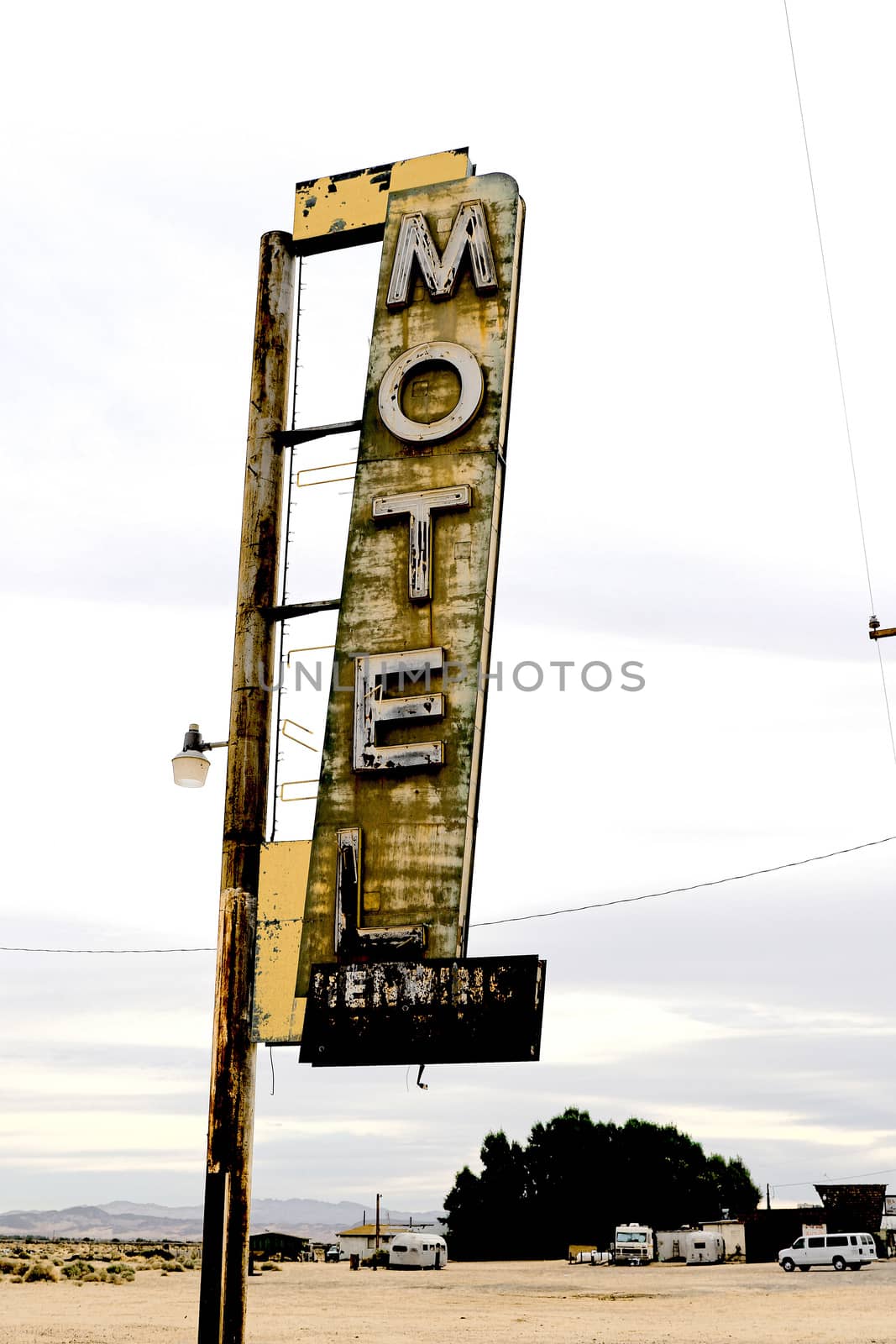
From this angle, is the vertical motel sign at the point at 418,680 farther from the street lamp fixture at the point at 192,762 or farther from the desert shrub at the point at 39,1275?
the desert shrub at the point at 39,1275

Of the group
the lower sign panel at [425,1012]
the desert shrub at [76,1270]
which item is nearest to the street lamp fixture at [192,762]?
the lower sign panel at [425,1012]

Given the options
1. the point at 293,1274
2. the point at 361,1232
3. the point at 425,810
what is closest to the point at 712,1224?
the point at 361,1232

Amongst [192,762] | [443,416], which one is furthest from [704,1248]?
[443,416]

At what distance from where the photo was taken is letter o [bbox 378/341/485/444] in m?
11.3

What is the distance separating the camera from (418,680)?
35.0 feet

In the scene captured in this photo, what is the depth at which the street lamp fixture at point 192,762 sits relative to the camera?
38.9 feet

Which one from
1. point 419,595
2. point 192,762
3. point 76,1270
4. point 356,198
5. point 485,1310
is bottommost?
point 485,1310

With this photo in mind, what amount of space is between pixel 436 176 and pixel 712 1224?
234 ft

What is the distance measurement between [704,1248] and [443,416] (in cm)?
6622

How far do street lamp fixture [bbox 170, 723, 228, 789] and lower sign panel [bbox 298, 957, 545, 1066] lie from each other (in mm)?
2742

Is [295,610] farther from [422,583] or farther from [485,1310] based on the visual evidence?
[485,1310]

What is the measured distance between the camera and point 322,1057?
31.8 ft

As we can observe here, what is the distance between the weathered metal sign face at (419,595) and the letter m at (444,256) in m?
0.02

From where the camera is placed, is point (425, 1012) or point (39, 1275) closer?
point (425, 1012)
